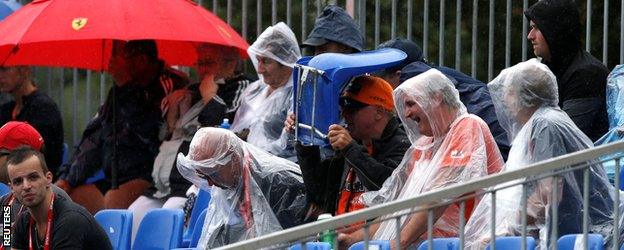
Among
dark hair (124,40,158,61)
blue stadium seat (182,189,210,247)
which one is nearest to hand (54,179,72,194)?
dark hair (124,40,158,61)

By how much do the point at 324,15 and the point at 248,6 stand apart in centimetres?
210

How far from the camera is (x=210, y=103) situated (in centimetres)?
1048

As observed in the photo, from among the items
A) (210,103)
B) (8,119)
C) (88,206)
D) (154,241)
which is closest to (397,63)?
(154,241)

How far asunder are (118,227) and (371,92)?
1733 millimetres

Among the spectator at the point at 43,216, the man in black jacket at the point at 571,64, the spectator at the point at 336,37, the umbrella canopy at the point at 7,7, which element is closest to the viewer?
the spectator at the point at 43,216

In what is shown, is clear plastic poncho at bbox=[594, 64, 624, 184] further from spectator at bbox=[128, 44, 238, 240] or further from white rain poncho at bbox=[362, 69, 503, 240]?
spectator at bbox=[128, 44, 238, 240]

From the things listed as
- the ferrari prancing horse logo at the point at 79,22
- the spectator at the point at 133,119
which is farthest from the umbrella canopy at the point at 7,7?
the ferrari prancing horse logo at the point at 79,22

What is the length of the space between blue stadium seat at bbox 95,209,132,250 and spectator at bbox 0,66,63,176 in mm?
2029

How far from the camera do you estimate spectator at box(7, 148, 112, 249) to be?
310 inches

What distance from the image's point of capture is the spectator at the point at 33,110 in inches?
444

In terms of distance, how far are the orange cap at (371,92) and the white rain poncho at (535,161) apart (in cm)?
54

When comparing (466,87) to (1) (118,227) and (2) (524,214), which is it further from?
(2) (524,214)

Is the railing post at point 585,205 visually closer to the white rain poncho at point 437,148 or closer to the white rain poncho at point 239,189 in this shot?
the white rain poncho at point 437,148

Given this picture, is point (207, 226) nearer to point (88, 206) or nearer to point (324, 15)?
point (324, 15)
